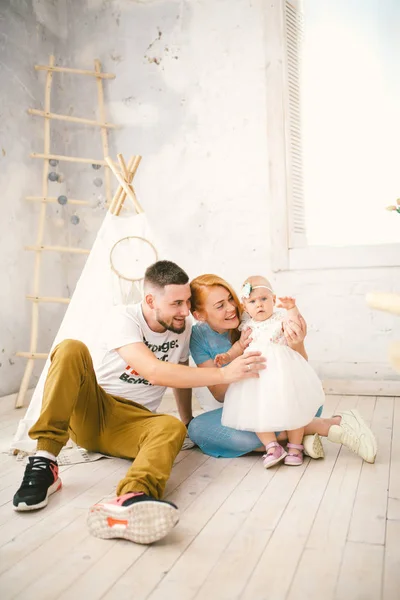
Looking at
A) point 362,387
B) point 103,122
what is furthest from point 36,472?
point 103,122

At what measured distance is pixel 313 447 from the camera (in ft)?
7.25

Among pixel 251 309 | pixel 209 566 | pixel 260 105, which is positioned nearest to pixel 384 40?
pixel 260 105

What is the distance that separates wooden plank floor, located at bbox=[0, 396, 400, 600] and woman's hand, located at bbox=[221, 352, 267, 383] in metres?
0.36

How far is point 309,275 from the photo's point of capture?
3584 millimetres

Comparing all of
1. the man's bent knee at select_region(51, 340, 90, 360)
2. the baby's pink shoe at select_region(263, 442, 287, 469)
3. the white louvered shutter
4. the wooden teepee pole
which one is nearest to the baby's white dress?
the baby's pink shoe at select_region(263, 442, 287, 469)

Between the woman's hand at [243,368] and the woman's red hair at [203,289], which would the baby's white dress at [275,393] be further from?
the woman's red hair at [203,289]

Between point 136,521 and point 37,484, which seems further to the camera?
point 37,484

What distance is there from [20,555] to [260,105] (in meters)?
2.96

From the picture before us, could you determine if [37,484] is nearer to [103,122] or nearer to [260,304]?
[260,304]

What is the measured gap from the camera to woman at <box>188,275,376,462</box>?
7.24 ft

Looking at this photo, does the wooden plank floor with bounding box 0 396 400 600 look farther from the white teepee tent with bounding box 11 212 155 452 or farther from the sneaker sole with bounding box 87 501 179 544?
the white teepee tent with bounding box 11 212 155 452

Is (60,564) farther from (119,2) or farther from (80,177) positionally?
(119,2)

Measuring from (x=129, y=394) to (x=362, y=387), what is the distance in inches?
68.0

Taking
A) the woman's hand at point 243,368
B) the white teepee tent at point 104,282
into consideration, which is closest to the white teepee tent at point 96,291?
the white teepee tent at point 104,282
